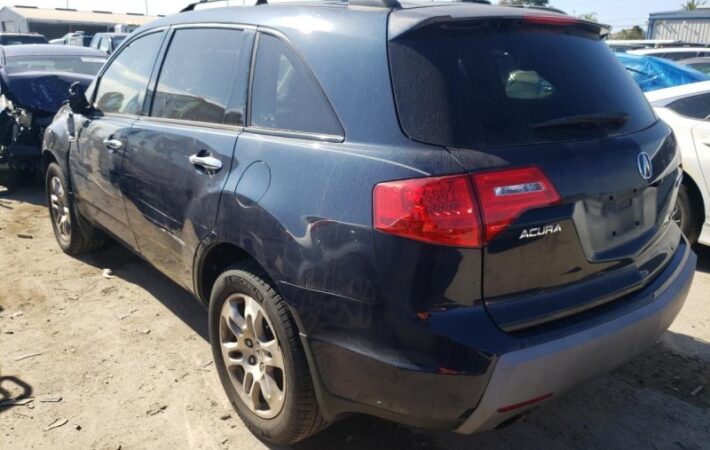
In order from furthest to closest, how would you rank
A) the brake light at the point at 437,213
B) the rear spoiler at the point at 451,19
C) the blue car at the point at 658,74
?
the blue car at the point at 658,74 → the rear spoiler at the point at 451,19 → the brake light at the point at 437,213

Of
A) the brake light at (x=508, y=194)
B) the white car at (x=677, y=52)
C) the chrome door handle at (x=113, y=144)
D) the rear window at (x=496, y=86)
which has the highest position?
the rear window at (x=496, y=86)

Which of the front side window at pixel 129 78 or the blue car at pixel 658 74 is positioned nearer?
the front side window at pixel 129 78

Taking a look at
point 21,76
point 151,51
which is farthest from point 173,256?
point 21,76

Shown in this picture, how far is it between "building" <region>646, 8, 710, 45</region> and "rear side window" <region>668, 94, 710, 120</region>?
2705 centimetres

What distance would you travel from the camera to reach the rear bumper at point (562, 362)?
2055mm

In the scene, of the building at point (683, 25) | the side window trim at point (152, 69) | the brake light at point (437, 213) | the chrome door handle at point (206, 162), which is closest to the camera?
the brake light at point (437, 213)

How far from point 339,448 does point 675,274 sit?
5.43 feet

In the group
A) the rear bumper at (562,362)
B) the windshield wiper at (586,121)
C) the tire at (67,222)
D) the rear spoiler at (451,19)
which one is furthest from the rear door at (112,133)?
the rear bumper at (562,362)

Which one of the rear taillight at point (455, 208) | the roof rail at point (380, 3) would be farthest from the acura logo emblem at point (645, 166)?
the roof rail at point (380, 3)

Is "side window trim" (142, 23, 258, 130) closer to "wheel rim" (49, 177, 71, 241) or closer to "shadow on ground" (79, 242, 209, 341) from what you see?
"shadow on ground" (79, 242, 209, 341)

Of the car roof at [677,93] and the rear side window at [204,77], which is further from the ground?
the rear side window at [204,77]

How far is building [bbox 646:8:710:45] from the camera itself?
28719mm

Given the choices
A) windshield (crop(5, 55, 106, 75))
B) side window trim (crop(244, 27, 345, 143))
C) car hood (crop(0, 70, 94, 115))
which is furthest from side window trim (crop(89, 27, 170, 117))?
windshield (crop(5, 55, 106, 75))

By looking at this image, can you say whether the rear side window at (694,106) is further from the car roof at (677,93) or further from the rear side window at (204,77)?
the rear side window at (204,77)
